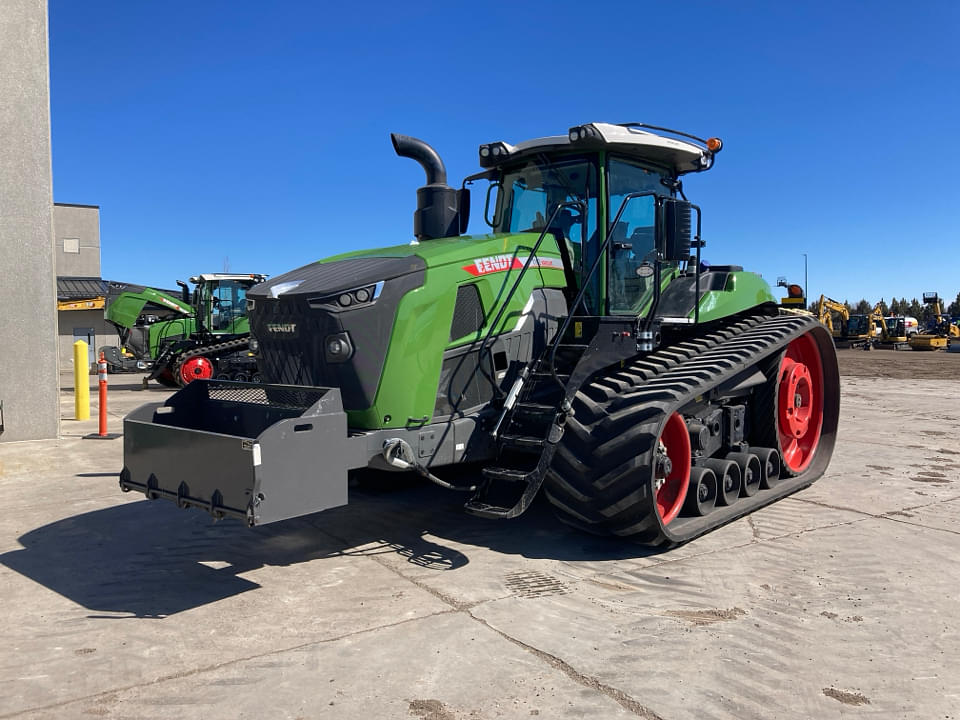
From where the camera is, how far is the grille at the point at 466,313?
506 cm

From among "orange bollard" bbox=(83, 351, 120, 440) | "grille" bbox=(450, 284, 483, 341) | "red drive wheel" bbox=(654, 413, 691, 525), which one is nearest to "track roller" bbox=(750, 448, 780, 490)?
"red drive wheel" bbox=(654, 413, 691, 525)

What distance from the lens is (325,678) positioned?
337 cm

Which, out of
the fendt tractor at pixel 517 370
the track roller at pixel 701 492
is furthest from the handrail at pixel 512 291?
the track roller at pixel 701 492

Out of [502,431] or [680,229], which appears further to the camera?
[680,229]

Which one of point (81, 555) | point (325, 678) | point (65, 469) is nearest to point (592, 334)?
point (325, 678)

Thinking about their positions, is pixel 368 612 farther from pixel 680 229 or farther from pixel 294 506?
pixel 680 229

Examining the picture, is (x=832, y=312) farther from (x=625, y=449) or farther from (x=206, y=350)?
(x=625, y=449)

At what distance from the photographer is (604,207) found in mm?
5824

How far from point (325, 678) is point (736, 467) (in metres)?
4.03

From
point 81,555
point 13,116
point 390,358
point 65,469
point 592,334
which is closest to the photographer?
point 390,358

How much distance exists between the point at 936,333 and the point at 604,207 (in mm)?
49367

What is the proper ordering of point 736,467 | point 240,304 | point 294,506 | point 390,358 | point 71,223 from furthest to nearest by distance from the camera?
point 71,223
point 240,304
point 736,467
point 390,358
point 294,506

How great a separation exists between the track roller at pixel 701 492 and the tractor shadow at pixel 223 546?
71 cm

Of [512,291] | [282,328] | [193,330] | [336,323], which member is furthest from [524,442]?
[193,330]
